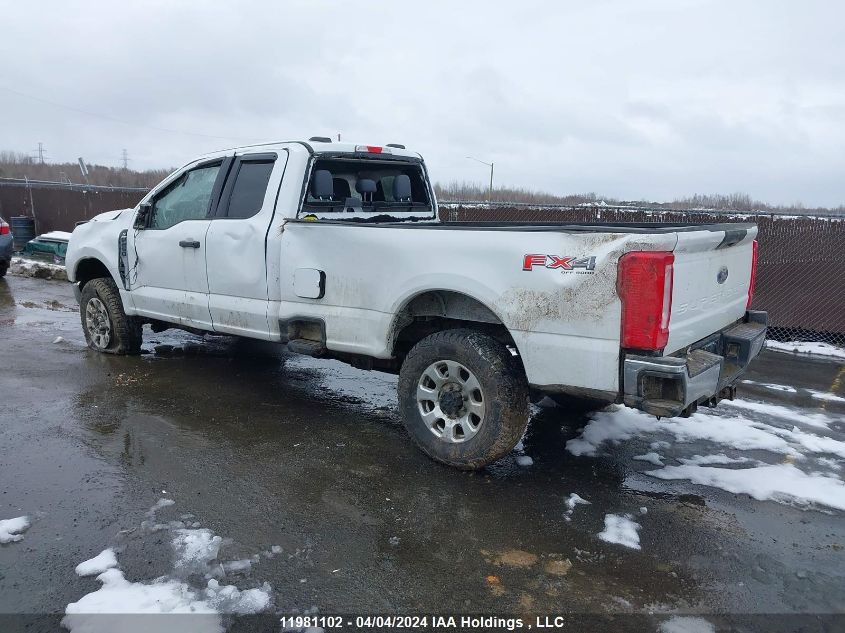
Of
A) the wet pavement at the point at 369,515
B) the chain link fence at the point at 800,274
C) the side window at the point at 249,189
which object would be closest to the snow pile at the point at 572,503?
the wet pavement at the point at 369,515

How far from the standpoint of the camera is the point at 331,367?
6.89 m

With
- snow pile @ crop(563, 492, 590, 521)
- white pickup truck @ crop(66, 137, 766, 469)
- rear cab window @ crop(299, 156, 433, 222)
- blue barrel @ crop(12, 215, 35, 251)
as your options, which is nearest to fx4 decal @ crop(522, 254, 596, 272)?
white pickup truck @ crop(66, 137, 766, 469)

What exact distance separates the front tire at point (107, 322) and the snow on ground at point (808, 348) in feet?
25.3

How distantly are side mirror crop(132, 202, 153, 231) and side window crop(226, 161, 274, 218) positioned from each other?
1266mm

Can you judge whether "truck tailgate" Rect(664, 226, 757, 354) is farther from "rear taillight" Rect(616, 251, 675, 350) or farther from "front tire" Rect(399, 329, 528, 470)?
"front tire" Rect(399, 329, 528, 470)

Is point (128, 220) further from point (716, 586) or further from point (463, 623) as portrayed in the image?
point (716, 586)

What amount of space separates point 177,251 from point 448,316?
288cm

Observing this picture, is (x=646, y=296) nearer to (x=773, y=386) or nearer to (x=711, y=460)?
(x=711, y=460)

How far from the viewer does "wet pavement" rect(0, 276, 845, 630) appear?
9.68 feet

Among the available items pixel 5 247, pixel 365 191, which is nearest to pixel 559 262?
pixel 365 191

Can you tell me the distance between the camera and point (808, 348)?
8258 mm

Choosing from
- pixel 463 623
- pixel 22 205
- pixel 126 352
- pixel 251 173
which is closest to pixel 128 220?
pixel 126 352

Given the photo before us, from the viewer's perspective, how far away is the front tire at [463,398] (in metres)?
3.91

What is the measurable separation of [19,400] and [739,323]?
5.81 metres
